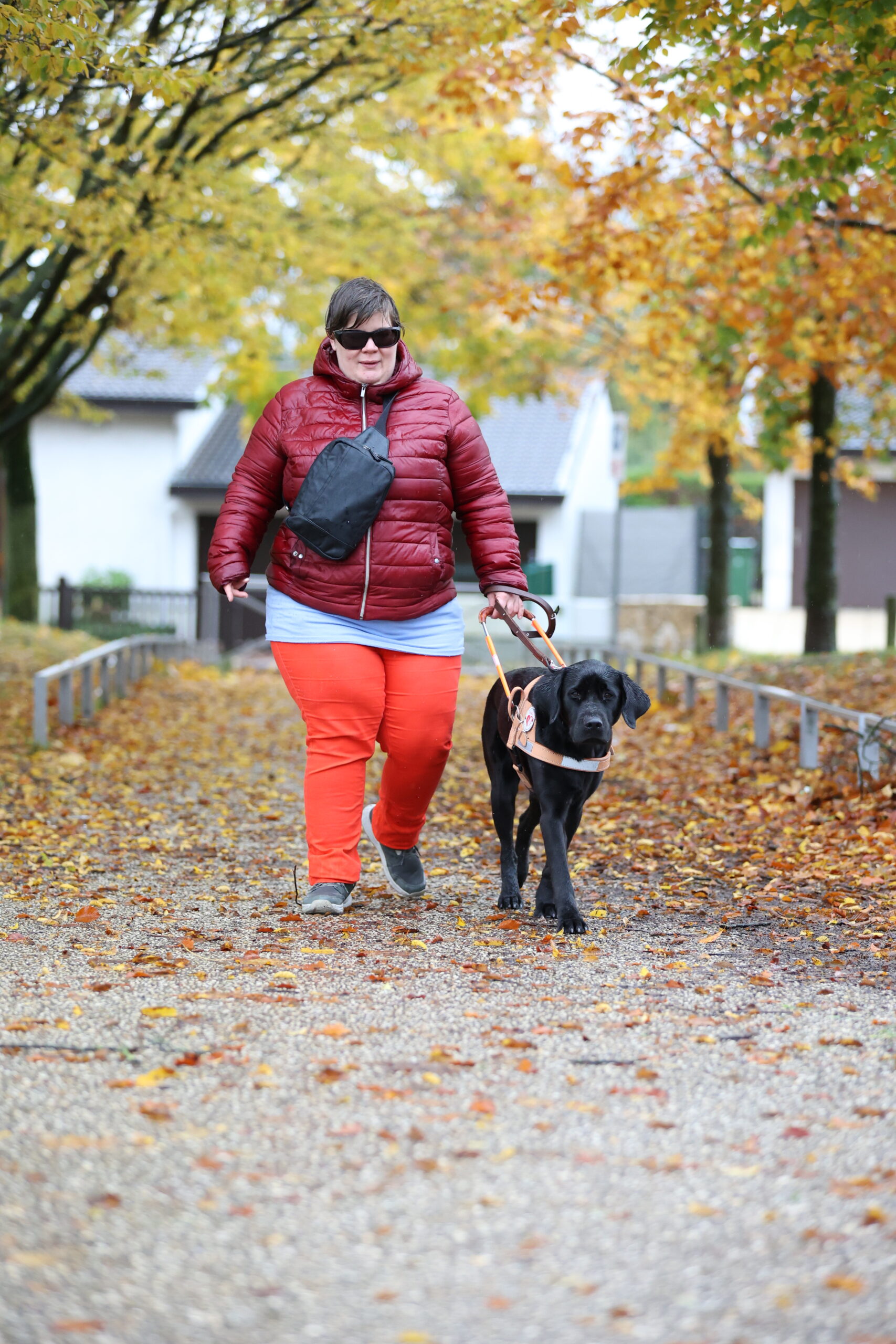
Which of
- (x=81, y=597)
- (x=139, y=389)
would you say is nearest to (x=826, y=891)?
(x=81, y=597)

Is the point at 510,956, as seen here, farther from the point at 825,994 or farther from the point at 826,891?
the point at 826,891

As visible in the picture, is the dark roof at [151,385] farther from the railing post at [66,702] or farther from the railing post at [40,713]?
the railing post at [40,713]

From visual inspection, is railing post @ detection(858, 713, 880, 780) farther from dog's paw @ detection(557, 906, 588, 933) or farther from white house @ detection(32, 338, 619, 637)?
white house @ detection(32, 338, 619, 637)

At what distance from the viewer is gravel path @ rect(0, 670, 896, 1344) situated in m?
2.51

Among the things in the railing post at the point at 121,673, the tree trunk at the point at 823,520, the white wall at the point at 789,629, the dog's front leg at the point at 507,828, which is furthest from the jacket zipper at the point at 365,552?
the white wall at the point at 789,629

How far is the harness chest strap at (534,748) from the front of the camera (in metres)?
5.19

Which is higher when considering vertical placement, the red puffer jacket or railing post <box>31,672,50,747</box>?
the red puffer jacket

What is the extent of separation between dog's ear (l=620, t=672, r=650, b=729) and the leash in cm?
15

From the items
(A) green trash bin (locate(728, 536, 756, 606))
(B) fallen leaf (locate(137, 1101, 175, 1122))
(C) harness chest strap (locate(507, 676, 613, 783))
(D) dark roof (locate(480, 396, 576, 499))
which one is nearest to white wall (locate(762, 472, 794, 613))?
(A) green trash bin (locate(728, 536, 756, 606))

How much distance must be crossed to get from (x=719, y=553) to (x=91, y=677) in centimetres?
1054

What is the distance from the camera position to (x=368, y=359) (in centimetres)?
523

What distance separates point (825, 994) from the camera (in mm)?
4520

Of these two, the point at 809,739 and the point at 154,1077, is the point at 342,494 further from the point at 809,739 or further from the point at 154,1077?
the point at 809,739

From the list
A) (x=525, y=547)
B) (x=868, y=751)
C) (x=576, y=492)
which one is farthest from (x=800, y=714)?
(x=576, y=492)
